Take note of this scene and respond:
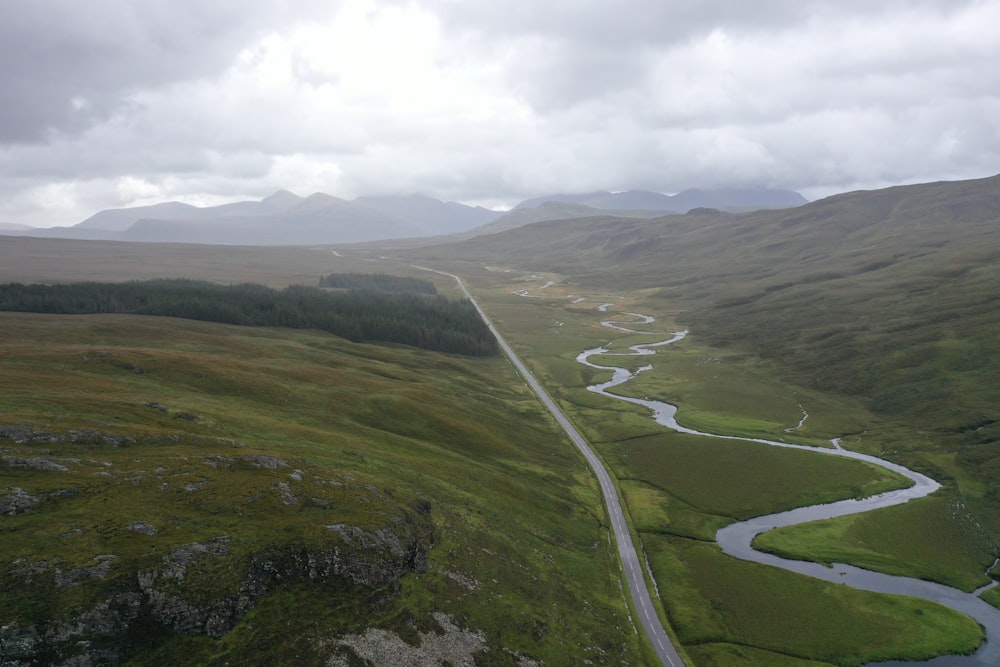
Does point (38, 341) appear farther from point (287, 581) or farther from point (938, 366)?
point (938, 366)

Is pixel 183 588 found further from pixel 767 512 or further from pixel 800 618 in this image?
pixel 767 512

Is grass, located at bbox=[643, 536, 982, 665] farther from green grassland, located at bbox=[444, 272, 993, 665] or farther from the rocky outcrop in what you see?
the rocky outcrop

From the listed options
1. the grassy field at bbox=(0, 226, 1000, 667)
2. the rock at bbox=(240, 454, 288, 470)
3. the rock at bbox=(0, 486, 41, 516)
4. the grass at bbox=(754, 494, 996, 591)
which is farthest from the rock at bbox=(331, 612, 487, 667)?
the grass at bbox=(754, 494, 996, 591)

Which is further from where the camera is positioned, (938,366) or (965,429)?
(938,366)

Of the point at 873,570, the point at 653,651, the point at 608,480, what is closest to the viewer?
the point at 653,651

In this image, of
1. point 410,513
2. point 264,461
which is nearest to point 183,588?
point 264,461

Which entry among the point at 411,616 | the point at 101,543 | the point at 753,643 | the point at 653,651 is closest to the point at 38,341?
the point at 101,543

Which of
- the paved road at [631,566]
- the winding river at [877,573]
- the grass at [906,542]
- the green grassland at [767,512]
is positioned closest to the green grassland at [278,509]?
the paved road at [631,566]
